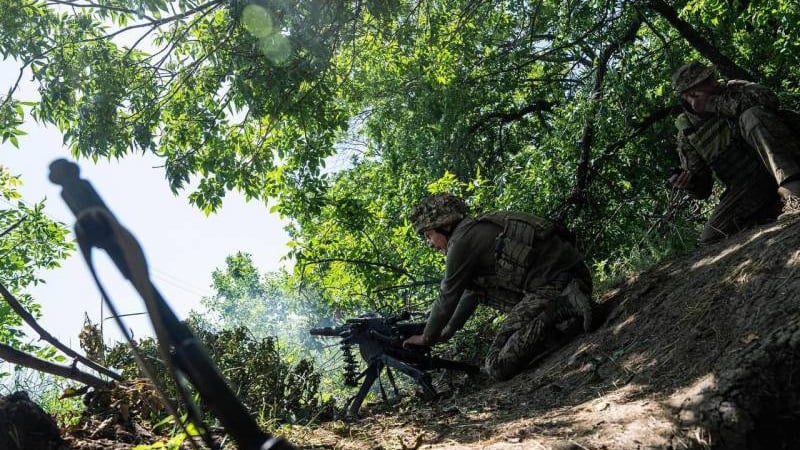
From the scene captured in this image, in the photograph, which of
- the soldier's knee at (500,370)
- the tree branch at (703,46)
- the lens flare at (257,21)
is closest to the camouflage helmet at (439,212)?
the soldier's knee at (500,370)

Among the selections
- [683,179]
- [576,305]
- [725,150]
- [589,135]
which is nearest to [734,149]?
[725,150]

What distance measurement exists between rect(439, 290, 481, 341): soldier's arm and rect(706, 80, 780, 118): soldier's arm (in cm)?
280

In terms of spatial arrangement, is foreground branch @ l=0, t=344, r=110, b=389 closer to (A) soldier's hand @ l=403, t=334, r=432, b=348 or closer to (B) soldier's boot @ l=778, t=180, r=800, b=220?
(A) soldier's hand @ l=403, t=334, r=432, b=348

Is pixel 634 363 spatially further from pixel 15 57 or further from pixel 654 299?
pixel 15 57

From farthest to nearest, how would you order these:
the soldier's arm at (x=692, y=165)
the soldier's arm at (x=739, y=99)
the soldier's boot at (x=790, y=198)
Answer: the soldier's arm at (x=692, y=165) → the soldier's arm at (x=739, y=99) → the soldier's boot at (x=790, y=198)

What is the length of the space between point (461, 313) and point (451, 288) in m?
0.43

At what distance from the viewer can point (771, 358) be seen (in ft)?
7.53

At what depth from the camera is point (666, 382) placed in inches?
114

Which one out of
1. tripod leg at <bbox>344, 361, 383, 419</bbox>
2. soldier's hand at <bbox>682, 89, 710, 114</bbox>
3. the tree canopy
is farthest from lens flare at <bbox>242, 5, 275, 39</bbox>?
soldier's hand at <bbox>682, 89, 710, 114</bbox>

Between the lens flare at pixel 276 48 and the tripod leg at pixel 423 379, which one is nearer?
the tripod leg at pixel 423 379

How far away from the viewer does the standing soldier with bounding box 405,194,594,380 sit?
5.00 metres

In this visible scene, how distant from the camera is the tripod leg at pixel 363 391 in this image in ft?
16.3

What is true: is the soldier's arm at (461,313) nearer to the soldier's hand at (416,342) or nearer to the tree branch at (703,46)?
the soldier's hand at (416,342)

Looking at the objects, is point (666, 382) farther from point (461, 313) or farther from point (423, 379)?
point (461, 313)
